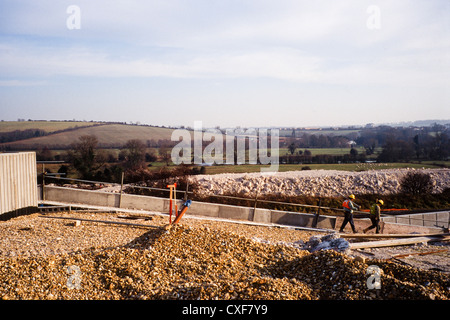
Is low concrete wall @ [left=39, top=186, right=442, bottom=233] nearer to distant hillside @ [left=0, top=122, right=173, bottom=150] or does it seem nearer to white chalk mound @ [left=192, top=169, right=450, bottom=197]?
white chalk mound @ [left=192, top=169, right=450, bottom=197]

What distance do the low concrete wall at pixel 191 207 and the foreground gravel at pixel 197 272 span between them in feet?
20.8

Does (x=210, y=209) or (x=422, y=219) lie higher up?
(x=210, y=209)

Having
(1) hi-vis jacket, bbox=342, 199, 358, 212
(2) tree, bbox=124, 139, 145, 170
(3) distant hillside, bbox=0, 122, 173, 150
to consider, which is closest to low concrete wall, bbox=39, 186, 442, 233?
(1) hi-vis jacket, bbox=342, 199, 358, 212

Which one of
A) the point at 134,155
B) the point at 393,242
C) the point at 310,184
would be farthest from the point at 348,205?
the point at 134,155

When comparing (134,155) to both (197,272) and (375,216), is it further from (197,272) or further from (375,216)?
(197,272)

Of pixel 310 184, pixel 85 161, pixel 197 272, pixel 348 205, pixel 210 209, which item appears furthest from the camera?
pixel 310 184

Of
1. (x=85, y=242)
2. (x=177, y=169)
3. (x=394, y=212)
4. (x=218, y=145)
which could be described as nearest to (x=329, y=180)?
(x=394, y=212)

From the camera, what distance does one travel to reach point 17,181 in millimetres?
12734

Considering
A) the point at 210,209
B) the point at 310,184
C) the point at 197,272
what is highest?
the point at 197,272

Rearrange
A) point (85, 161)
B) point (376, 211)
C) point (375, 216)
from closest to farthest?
point (376, 211) < point (375, 216) < point (85, 161)

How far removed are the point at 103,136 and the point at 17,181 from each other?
35208mm

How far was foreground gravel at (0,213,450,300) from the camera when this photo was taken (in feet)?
19.7

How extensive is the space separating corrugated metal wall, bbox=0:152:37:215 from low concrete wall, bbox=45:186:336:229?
1716mm

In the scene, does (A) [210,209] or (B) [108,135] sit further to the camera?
(B) [108,135]
